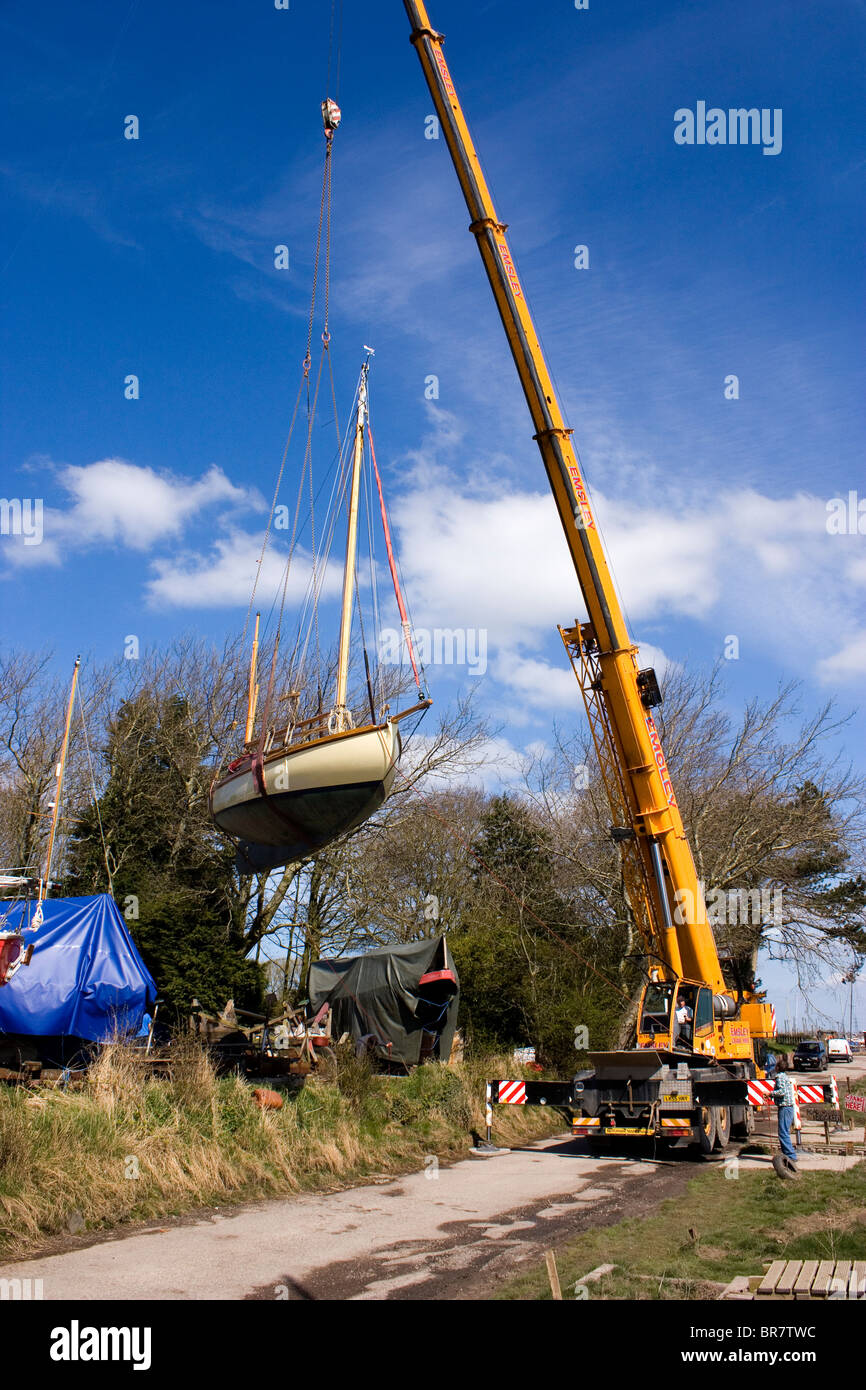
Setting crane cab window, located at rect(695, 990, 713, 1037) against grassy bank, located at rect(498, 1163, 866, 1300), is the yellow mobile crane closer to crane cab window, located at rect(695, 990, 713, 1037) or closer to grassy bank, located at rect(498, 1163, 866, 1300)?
crane cab window, located at rect(695, 990, 713, 1037)

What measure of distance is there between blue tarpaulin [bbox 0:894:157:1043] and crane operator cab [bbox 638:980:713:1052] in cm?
848

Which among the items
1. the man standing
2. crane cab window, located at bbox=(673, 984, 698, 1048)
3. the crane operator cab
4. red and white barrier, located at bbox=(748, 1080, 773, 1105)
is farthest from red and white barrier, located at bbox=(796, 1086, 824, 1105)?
the man standing

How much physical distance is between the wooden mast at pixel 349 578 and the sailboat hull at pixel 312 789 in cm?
105

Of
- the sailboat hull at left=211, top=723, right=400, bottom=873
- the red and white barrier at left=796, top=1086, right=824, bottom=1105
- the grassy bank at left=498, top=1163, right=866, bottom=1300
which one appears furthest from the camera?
the red and white barrier at left=796, top=1086, right=824, bottom=1105

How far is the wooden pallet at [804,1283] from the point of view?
6.00 m

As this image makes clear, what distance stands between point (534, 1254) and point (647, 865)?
9630mm

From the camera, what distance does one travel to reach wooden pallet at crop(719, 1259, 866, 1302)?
6004 millimetres

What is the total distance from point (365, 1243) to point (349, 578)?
28.5 ft

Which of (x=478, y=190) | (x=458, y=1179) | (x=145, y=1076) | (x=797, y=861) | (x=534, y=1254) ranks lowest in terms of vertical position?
(x=458, y=1179)

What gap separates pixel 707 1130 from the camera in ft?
50.6

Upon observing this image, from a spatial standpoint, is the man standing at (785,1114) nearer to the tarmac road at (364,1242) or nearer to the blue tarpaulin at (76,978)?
the tarmac road at (364,1242)

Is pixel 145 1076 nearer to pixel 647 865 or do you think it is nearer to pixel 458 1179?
pixel 458 1179

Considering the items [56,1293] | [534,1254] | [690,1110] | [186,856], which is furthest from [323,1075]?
[186,856]

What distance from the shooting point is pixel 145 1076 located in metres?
12.2
